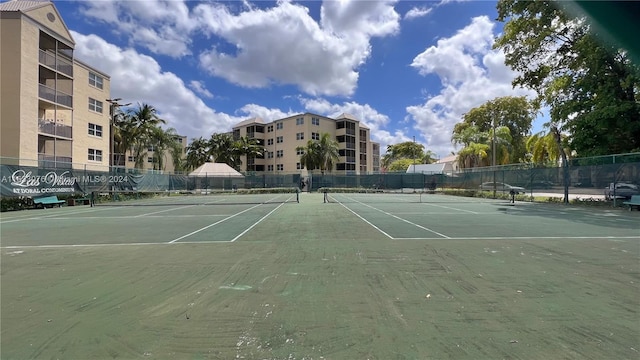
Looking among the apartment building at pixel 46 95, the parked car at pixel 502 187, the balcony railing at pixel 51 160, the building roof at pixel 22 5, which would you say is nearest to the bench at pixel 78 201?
the apartment building at pixel 46 95

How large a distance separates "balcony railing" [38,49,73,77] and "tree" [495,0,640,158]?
3637cm

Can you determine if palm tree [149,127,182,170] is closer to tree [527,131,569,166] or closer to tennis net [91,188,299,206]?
tennis net [91,188,299,206]

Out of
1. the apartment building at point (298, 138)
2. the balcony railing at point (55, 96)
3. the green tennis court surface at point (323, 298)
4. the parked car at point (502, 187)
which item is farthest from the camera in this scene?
the apartment building at point (298, 138)

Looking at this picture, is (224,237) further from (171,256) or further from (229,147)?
(229,147)

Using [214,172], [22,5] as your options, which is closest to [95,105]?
[22,5]

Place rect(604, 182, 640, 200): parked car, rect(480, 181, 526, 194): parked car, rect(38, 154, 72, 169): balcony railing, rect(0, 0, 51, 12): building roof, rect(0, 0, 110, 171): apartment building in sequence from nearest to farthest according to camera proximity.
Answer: rect(604, 182, 640, 200): parked car < rect(0, 0, 110, 171): apartment building < rect(0, 0, 51, 12): building roof < rect(480, 181, 526, 194): parked car < rect(38, 154, 72, 169): balcony railing

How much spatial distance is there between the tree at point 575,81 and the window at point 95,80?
38.7 m

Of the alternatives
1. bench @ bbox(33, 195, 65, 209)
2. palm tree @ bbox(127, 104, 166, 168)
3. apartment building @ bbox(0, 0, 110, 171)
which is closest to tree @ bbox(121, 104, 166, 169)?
palm tree @ bbox(127, 104, 166, 168)

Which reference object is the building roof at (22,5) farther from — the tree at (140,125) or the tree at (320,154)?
the tree at (320,154)

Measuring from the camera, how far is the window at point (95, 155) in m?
35.5

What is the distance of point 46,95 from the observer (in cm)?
2834

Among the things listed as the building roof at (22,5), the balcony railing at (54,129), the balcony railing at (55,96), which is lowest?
the balcony railing at (54,129)

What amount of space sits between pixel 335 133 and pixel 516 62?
153 ft

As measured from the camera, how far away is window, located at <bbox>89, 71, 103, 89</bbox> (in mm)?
35656
